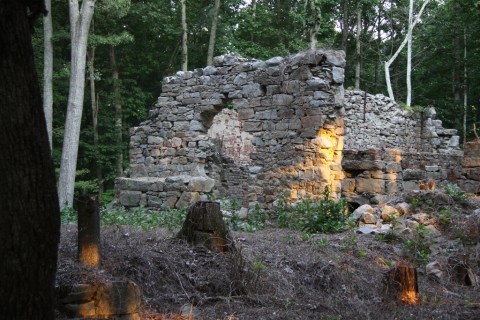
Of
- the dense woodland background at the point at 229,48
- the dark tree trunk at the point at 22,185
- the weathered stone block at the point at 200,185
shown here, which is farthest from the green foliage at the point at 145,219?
the dense woodland background at the point at 229,48

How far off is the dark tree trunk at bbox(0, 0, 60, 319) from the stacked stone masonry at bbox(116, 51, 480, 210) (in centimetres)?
775

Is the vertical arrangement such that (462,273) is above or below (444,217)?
below

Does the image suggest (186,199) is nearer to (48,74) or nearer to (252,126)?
(252,126)

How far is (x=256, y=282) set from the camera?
5.03m

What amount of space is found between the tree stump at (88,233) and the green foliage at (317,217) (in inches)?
177

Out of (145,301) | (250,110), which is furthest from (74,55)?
(145,301)

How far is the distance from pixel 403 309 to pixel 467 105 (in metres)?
23.8

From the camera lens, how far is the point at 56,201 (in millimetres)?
2701

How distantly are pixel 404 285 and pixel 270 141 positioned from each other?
594cm

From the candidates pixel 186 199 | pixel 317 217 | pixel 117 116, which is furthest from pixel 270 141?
pixel 117 116

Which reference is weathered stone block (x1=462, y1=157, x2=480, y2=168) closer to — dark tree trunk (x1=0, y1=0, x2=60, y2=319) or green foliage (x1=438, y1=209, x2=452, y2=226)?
green foliage (x1=438, y1=209, x2=452, y2=226)

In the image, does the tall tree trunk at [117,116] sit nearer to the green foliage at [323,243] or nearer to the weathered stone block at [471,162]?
the weathered stone block at [471,162]

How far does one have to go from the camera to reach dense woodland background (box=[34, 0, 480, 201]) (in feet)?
66.8

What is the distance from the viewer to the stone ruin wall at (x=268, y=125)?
10.1 meters
